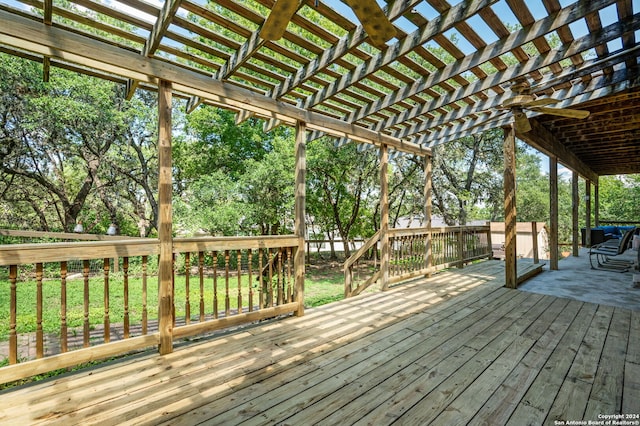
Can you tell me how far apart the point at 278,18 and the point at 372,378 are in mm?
2405

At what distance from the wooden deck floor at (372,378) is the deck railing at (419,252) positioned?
2.01 metres

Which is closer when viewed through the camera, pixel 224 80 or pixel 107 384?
pixel 107 384

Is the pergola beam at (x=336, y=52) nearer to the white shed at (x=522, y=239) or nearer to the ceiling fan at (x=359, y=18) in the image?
the ceiling fan at (x=359, y=18)

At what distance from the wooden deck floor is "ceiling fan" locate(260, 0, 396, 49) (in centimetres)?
222

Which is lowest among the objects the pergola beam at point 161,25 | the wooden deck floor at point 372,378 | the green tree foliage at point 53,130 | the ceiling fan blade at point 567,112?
the wooden deck floor at point 372,378

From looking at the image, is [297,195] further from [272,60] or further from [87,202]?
[87,202]

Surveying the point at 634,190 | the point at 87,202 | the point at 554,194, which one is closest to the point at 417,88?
the point at 554,194

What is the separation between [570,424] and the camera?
5.55 feet

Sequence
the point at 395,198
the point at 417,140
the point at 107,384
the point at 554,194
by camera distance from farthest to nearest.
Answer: the point at 395,198
the point at 554,194
the point at 417,140
the point at 107,384

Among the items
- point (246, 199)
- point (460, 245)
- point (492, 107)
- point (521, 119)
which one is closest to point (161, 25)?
point (492, 107)

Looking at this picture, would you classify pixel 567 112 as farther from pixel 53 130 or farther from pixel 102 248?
pixel 53 130

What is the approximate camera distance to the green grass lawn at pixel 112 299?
569 centimetres

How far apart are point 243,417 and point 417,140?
549cm

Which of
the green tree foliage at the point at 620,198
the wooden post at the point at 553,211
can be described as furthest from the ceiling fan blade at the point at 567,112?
the green tree foliage at the point at 620,198
